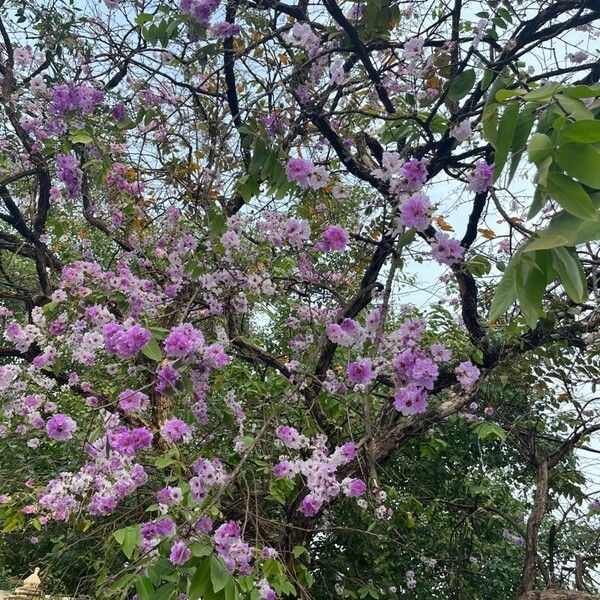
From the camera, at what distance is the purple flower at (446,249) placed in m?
1.75

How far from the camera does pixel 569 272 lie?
646 millimetres

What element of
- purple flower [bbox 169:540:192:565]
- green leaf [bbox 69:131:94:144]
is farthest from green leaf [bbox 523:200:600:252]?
green leaf [bbox 69:131:94:144]

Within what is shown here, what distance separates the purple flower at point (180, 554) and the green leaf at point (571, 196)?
3.56 ft

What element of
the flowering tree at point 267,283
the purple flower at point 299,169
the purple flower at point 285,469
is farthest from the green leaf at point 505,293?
the purple flower at point 285,469

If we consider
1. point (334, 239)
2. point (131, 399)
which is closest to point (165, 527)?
point (131, 399)

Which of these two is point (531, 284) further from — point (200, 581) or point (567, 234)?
point (200, 581)

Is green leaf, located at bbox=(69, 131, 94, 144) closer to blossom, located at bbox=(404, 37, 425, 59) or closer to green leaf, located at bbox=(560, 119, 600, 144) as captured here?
blossom, located at bbox=(404, 37, 425, 59)

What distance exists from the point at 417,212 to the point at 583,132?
35.8 inches

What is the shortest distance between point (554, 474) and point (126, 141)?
2.87 meters

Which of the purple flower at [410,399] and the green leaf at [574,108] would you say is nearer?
the green leaf at [574,108]

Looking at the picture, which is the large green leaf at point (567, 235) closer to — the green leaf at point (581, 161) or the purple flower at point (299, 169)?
the green leaf at point (581, 161)

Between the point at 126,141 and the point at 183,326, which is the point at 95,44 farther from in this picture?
the point at 183,326

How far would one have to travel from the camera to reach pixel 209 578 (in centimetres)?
124

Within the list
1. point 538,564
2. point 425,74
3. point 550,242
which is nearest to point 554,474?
point 538,564
